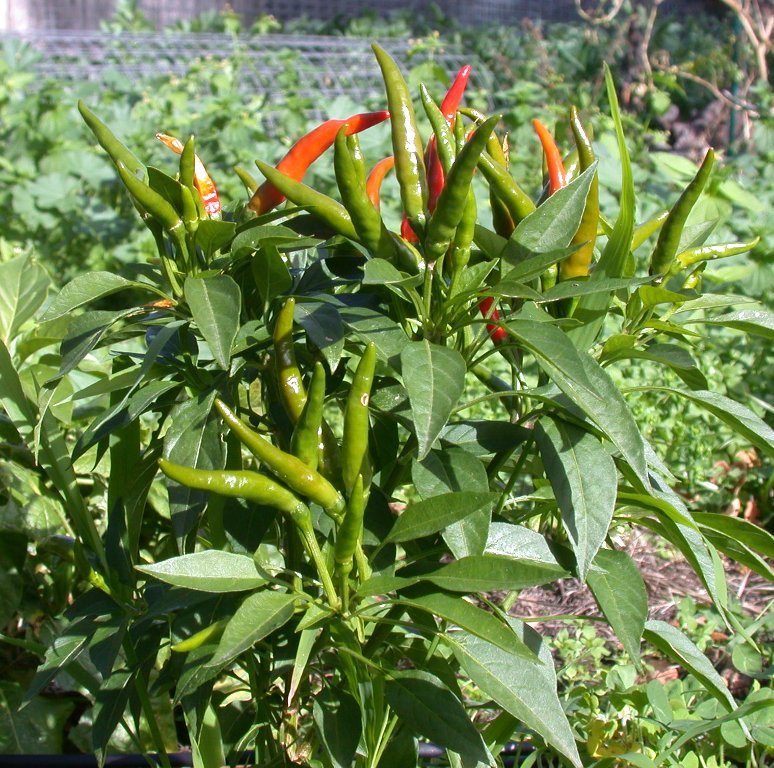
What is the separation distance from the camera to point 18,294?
1.90 meters

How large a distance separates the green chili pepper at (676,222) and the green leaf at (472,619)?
0.48 meters

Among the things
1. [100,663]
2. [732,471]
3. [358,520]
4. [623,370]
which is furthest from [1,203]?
[358,520]

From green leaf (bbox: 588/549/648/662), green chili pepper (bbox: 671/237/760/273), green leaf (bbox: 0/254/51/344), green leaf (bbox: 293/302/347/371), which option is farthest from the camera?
green leaf (bbox: 0/254/51/344)

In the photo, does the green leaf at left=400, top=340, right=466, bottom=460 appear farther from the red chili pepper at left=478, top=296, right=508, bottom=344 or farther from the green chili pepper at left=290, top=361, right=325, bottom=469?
the red chili pepper at left=478, top=296, right=508, bottom=344

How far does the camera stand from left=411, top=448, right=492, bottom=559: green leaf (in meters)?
1.13

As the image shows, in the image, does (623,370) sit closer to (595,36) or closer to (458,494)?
(458,494)

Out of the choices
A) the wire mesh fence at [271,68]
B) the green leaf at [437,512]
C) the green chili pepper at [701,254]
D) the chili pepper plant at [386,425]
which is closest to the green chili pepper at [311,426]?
the chili pepper plant at [386,425]

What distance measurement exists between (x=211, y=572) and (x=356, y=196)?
0.45 m

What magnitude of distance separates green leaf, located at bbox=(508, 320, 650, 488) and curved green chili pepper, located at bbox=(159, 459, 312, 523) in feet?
0.99

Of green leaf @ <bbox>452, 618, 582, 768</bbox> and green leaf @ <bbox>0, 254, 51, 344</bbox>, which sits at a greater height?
green leaf @ <bbox>0, 254, 51, 344</bbox>

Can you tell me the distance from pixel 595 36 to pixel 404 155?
24.0 feet

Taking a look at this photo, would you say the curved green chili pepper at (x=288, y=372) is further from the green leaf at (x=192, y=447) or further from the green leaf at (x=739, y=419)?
the green leaf at (x=739, y=419)

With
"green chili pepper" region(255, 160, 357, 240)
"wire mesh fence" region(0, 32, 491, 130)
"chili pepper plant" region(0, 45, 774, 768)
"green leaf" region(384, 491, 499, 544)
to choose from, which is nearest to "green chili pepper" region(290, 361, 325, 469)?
"chili pepper plant" region(0, 45, 774, 768)

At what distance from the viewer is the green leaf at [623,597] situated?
1.21 m
